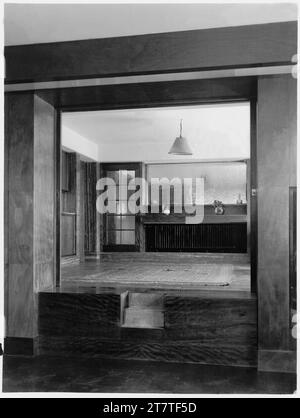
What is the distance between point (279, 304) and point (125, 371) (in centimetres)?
151

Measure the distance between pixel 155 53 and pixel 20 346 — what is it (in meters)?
3.10

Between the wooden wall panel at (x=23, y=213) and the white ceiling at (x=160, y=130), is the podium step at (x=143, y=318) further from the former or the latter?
the white ceiling at (x=160, y=130)

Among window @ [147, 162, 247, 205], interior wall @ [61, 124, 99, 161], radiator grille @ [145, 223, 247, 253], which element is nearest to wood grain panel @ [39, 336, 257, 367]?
interior wall @ [61, 124, 99, 161]

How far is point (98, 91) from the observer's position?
4.66 m

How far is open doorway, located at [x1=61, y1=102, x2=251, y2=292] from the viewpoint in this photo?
30.2ft

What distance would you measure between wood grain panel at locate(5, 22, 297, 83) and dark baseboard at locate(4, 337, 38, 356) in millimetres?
2529

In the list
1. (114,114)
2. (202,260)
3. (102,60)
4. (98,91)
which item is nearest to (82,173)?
(114,114)

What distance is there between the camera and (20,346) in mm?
4680

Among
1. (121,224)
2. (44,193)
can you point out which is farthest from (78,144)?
(44,193)

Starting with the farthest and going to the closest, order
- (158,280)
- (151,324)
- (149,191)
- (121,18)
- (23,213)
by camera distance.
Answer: (149,191)
(158,280)
(23,213)
(151,324)
(121,18)

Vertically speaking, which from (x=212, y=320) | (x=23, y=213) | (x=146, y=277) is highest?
(x=23, y=213)

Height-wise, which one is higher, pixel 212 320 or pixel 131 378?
pixel 212 320

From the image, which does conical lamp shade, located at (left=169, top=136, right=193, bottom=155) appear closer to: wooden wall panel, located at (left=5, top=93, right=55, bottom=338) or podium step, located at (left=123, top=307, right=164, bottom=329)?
wooden wall panel, located at (left=5, top=93, right=55, bottom=338)

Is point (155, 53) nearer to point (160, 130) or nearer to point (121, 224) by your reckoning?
point (160, 130)
